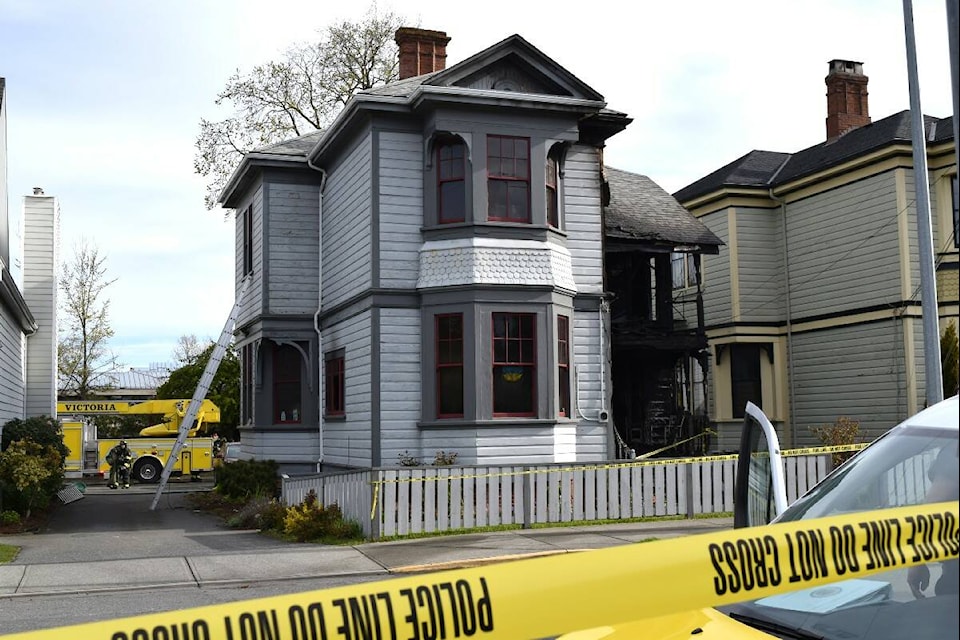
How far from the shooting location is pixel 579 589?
195 cm

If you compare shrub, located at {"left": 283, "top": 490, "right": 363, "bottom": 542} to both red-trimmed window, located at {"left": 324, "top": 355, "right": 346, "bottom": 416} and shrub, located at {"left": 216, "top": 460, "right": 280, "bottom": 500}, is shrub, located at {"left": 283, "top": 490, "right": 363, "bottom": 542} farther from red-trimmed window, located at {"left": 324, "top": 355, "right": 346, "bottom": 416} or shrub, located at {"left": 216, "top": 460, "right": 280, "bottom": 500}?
shrub, located at {"left": 216, "top": 460, "right": 280, "bottom": 500}

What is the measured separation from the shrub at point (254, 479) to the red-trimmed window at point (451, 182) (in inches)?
294

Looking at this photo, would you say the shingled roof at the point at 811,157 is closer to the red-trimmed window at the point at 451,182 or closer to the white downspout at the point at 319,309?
the red-trimmed window at the point at 451,182

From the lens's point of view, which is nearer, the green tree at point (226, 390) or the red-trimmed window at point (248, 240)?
the red-trimmed window at point (248, 240)

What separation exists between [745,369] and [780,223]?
433 cm

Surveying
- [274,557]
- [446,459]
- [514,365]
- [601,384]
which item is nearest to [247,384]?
[446,459]

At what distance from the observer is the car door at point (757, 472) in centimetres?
408

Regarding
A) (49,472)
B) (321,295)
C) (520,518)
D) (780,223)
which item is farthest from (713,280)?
(49,472)

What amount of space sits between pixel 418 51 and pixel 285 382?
8.45 metres

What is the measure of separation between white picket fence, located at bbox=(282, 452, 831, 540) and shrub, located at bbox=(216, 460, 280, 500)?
182 inches

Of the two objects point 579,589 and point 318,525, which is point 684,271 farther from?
point 579,589

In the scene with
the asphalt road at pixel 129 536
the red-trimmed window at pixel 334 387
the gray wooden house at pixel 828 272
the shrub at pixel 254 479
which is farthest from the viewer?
the gray wooden house at pixel 828 272

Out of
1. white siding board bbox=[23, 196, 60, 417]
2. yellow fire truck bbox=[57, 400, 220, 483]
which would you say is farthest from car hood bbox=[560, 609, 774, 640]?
yellow fire truck bbox=[57, 400, 220, 483]

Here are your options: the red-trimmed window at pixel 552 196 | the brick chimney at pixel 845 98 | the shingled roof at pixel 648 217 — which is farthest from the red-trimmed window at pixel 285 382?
the brick chimney at pixel 845 98
